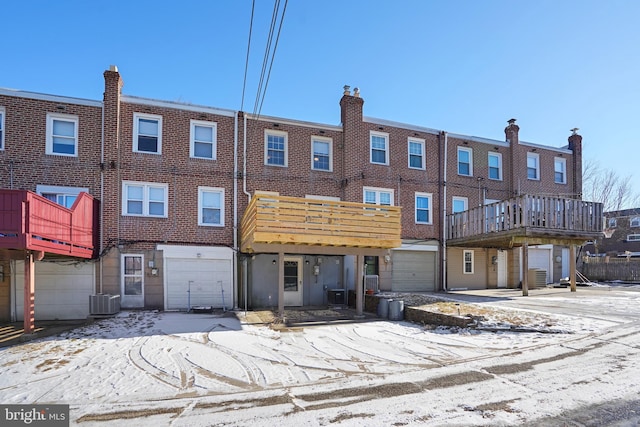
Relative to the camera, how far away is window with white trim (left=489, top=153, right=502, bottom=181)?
1934 centimetres

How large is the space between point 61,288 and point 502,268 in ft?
61.5

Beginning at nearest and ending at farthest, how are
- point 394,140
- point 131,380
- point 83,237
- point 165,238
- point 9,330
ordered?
1. point 131,380
2. point 9,330
3. point 83,237
4. point 165,238
5. point 394,140

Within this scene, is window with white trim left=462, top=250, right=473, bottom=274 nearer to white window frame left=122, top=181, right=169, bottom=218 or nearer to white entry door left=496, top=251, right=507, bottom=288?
white entry door left=496, top=251, right=507, bottom=288

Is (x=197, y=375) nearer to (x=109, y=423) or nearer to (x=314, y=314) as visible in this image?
(x=109, y=423)

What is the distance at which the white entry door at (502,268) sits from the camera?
1905 centimetres

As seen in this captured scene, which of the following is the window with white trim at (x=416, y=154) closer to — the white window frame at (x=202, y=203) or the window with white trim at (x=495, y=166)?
the window with white trim at (x=495, y=166)

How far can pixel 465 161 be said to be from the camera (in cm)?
1883

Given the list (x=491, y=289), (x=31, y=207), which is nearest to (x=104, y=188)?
(x=31, y=207)

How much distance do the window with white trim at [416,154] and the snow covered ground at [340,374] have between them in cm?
893

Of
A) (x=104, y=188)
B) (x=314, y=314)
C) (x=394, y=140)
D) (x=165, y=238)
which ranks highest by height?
(x=394, y=140)

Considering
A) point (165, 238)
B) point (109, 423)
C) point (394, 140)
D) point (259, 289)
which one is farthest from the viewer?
point (394, 140)

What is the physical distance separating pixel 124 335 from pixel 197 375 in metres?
4.10

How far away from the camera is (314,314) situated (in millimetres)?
13148

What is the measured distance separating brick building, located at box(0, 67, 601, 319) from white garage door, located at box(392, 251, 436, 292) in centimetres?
6
